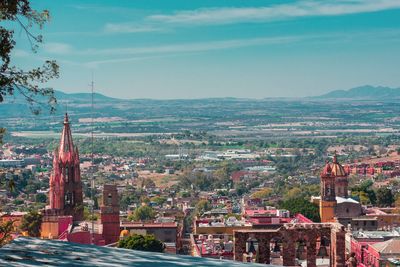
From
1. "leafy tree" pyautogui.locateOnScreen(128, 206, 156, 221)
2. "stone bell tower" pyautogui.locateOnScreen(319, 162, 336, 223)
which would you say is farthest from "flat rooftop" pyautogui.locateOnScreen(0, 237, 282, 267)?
"leafy tree" pyautogui.locateOnScreen(128, 206, 156, 221)

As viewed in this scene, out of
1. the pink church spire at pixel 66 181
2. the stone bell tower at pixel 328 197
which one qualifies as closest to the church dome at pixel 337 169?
the stone bell tower at pixel 328 197

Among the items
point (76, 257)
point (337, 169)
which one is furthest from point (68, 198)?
point (76, 257)

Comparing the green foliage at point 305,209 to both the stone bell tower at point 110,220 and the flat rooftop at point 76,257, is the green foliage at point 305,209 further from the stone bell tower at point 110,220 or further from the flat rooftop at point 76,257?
the flat rooftop at point 76,257

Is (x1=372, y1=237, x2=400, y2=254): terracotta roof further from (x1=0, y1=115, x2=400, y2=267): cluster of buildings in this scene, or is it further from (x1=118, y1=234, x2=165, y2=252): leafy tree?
(x1=118, y1=234, x2=165, y2=252): leafy tree

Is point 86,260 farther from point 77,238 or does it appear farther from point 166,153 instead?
point 166,153

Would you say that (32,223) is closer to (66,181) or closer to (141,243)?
(66,181)
